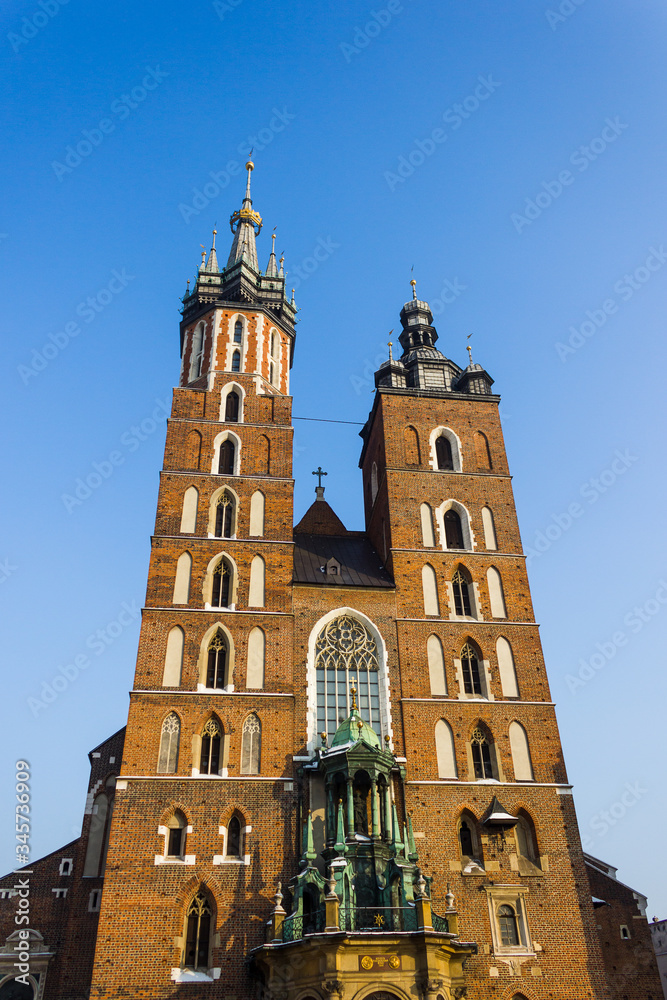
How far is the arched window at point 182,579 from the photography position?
2611 cm

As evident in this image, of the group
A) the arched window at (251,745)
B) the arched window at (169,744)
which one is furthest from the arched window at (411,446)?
the arched window at (169,744)

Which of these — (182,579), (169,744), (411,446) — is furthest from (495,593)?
(169,744)

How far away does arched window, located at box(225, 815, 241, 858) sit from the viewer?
22.2m

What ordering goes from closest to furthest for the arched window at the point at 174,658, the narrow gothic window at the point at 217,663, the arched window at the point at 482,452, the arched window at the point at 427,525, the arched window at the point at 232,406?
the arched window at the point at 174,658 → the narrow gothic window at the point at 217,663 → the arched window at the point at 427,525 → the arched window at the point at 232,406 → the arched window at the point at 482,452

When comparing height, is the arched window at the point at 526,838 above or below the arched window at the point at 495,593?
below

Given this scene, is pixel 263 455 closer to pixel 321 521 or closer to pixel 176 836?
pixel 321 521

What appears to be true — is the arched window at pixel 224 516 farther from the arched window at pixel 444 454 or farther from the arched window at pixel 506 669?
the arched window at pixel 506 669

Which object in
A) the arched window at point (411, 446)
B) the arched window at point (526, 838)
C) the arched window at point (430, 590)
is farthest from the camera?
the arched window at point (411, 446)

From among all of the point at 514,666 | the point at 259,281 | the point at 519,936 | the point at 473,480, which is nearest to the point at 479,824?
the point at 519,936

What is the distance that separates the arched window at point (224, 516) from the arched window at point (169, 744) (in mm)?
6611

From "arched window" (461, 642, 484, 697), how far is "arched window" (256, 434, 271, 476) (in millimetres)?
9358

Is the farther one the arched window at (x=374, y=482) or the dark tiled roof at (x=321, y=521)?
the dark tiled roof at (x=321, y=521)

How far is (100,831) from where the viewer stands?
2458 centimetres

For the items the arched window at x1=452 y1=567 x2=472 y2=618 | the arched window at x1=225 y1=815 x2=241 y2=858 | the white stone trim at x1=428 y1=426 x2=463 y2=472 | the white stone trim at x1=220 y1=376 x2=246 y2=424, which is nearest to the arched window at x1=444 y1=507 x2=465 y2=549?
the arched window at x1=452 y1=567 x2=472 y2=618
